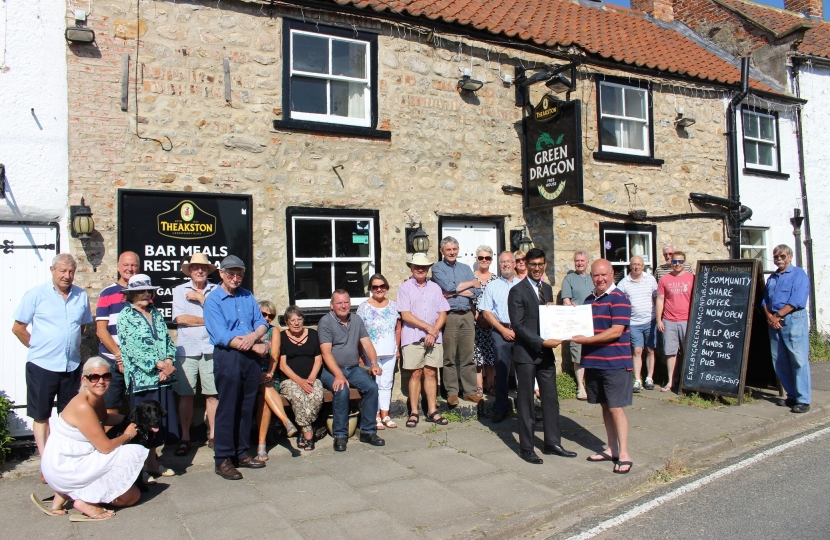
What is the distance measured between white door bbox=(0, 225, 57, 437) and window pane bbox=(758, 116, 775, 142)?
13.2 meters

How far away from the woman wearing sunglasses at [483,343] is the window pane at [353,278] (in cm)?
153

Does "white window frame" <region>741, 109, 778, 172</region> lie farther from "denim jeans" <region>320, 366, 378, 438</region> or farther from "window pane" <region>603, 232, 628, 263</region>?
"denim jeans" <region>320, 366, 378, 438</region>

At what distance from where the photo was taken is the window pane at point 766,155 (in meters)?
13.4

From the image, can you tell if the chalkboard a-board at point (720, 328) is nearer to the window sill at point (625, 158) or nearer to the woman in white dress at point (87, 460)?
the window sill at point (625, 158)

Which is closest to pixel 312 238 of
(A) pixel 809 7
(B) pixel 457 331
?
(B) pixel 457 331

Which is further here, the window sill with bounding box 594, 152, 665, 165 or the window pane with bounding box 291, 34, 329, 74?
the window sill with bounding box 594, 152, 665, 165

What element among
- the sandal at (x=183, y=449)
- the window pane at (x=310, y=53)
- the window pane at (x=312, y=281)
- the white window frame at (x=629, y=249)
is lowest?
the sandal at (x=183, y=449)

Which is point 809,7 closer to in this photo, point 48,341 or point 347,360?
point 347,360

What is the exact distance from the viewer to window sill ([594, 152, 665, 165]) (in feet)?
36.0

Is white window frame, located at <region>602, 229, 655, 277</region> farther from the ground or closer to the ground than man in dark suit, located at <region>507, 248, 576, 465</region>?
farther from the ground

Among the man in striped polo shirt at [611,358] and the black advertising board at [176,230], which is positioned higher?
the black advertising board at [176,230]

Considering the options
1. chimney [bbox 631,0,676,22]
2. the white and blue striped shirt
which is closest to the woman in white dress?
the white and blue striped shirt

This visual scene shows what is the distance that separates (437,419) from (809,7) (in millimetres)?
16678

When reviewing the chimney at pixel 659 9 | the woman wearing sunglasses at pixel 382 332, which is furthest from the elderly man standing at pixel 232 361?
the chimney at pixel 659 9
